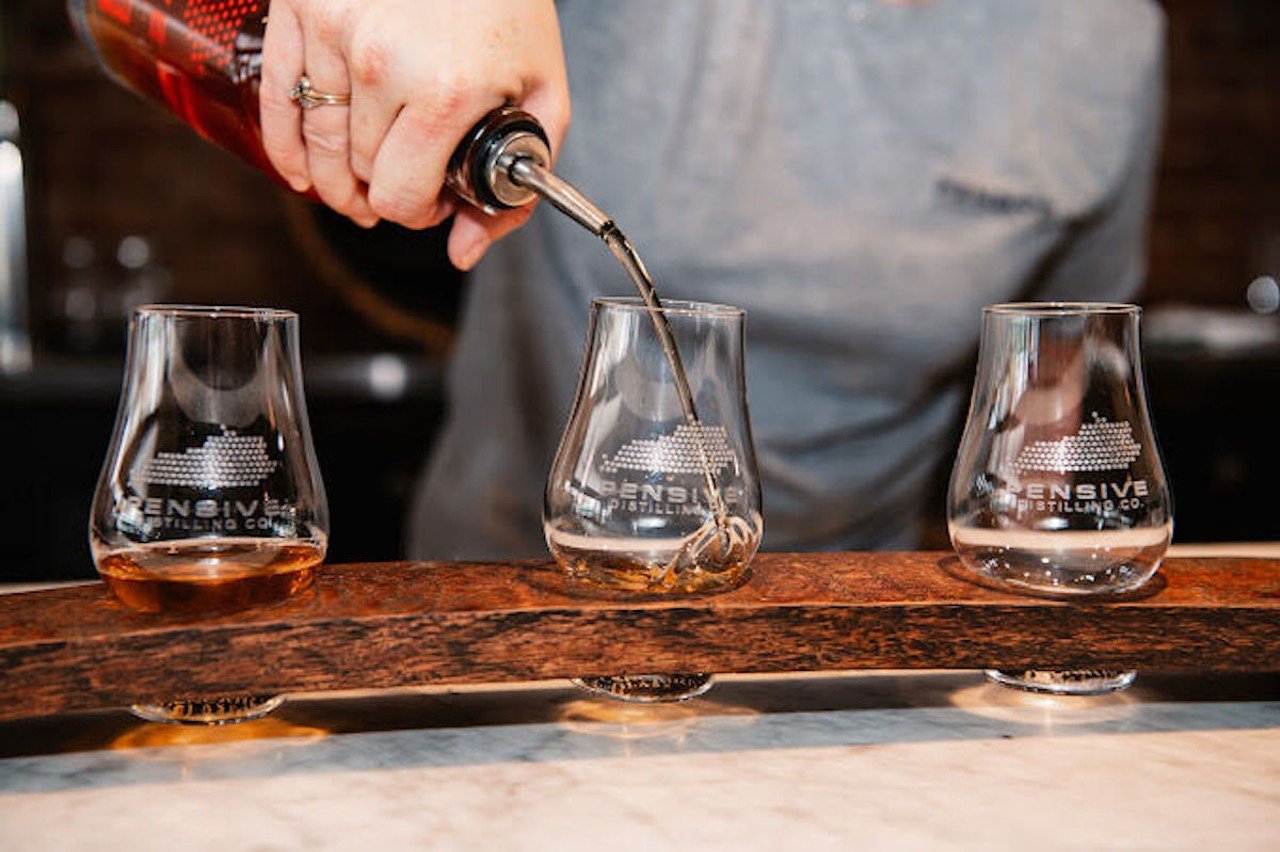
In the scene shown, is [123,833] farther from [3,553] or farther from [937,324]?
[3,553]

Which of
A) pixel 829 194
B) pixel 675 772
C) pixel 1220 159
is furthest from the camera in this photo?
pixel 1220 159

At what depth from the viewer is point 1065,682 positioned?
0.90 metres

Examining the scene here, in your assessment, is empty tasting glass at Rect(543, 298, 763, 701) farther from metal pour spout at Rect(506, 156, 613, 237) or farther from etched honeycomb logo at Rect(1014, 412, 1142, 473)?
etched honeycomb logo at Rect(1014, 412, 1142, 473)

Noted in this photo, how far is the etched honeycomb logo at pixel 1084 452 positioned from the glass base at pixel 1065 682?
14cm

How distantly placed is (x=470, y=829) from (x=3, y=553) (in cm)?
244

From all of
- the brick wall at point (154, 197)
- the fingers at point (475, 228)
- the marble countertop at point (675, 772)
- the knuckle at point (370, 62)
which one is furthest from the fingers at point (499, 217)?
the brick wall at point (154, 197)

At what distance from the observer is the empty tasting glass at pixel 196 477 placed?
0.78m

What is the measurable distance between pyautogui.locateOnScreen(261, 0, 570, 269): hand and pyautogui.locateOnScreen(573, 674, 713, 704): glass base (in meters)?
0.34

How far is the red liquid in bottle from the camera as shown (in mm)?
999

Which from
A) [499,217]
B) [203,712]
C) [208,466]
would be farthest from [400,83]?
[203,712]

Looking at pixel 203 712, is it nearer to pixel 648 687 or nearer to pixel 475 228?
pixel 648 687

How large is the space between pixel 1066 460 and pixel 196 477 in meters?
0.52

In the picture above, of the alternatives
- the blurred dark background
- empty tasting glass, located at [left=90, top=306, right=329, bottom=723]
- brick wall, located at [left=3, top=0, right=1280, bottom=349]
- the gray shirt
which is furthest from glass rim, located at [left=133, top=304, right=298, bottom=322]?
brick wall, located at [left=3, top=0, right=1280, bottom=349]

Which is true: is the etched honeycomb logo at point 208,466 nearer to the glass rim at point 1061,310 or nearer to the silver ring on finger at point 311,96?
the silver ring on finger at point 311,96
